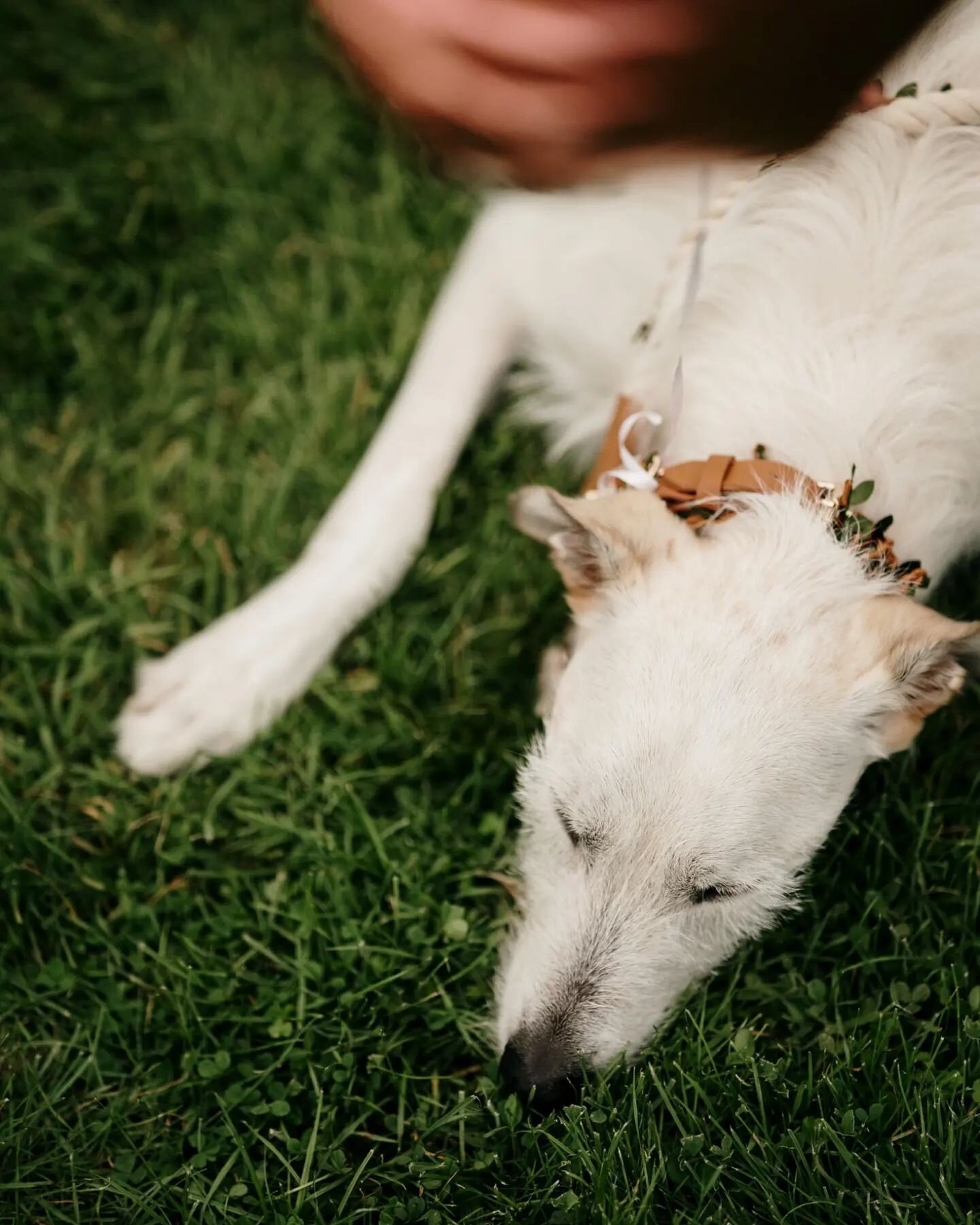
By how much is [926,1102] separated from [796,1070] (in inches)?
11.5

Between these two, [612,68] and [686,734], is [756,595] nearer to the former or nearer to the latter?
[686,734]

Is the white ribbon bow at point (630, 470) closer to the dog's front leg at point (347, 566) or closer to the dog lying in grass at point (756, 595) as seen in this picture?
the dog lying in grass at point (756, 595)

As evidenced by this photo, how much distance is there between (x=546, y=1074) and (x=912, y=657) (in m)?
1.14

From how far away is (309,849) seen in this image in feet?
9.11

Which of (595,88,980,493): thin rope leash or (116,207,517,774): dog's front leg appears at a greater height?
(595,88,980,493): thin rope leash

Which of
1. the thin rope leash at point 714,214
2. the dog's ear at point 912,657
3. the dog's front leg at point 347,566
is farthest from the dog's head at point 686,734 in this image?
the dog's front leg at point 347,566

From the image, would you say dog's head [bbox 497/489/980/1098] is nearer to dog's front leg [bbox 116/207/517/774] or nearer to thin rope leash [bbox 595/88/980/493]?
thin rope leash [bbox 595/88/980/493]

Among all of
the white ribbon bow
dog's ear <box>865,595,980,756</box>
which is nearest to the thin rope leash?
the white ribbon bow

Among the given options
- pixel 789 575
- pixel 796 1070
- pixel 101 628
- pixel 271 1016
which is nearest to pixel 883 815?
pixel 796 1070

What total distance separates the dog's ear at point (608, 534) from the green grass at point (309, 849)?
76 centimetres

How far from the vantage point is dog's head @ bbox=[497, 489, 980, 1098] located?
2.08 meters

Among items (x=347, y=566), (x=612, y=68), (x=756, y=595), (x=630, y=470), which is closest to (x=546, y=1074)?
(x=756, y=595)

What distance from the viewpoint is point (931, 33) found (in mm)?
2424

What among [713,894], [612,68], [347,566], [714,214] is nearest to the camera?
[612,68]
